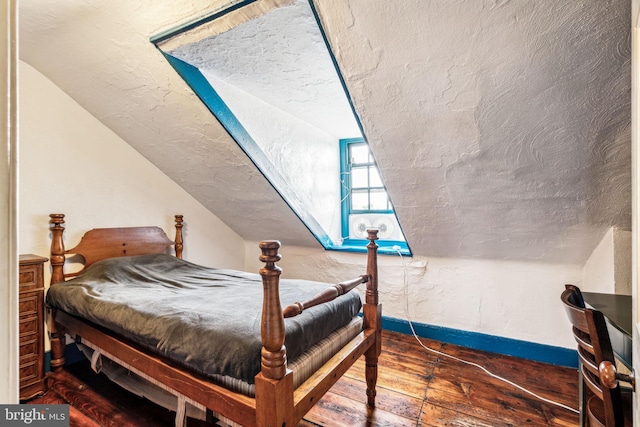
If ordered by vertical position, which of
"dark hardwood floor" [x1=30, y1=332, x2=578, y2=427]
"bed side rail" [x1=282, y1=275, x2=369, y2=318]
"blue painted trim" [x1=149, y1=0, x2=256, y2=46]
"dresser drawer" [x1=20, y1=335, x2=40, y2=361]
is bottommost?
"dark hardwood floor" [x1=30, y1=332, x2=578, y2=427]

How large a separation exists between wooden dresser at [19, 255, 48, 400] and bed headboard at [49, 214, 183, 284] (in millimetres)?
229

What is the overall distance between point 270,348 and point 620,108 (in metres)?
1.71

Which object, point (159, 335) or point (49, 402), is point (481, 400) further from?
point (49, 402)

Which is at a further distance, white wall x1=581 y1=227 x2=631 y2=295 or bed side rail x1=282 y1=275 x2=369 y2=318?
white wall x1=581 y1=227 x2=631 y2=295

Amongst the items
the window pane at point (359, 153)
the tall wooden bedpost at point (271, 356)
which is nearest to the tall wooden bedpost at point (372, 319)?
the tall wooden bedpost at point (271, 356)

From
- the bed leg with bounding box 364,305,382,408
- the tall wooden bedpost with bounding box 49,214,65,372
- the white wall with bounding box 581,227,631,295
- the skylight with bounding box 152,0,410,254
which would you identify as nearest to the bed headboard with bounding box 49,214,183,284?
the tall wooden bedpost with bounding box 49,214,65,372

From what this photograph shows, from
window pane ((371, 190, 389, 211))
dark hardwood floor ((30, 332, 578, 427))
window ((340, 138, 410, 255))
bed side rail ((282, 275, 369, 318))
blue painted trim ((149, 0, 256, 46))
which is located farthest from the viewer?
window pane ((371, 190, 389, 211))

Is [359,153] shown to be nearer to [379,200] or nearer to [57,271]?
[379,200]

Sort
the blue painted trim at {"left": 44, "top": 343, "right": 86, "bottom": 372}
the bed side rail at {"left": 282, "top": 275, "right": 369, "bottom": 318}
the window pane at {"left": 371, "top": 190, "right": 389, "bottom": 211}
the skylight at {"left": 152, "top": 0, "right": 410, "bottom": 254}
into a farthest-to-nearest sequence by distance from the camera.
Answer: the window pane at {"left": 371, "top": 190, "right": 389, "bottom": 211}
the blue painted trim at {"left": 44, "top": 343, "right": 86, "bottom": 372}
the skylight at {"left": 152, "top": 0, "right": 410, "bottom": 254}
the bed side rail at {"left": 282, "top": 275, "right": 369, "bottom": 318}

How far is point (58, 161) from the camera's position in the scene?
7.08ft

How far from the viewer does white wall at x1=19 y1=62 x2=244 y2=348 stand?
79.9 inches

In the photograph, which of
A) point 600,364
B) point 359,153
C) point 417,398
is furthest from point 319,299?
point 359,153

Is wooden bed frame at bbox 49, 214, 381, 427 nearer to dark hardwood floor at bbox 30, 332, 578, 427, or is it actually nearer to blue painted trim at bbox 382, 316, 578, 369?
dark hardwood floor at bbox 30, 332, 578, 427

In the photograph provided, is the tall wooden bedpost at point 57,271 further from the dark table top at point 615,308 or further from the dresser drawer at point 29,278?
the dark table top at point 615,308
